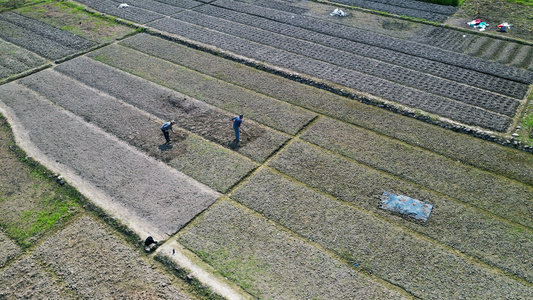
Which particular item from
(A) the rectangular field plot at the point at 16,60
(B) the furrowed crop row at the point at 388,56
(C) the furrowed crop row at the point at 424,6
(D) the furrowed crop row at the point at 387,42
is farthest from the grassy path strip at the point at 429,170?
(C) the furrowed crop row at the point at 424,6

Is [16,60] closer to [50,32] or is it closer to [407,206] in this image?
[50,32]

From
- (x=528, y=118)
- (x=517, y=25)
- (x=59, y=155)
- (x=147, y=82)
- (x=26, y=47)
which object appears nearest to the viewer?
(x=59, y=155)

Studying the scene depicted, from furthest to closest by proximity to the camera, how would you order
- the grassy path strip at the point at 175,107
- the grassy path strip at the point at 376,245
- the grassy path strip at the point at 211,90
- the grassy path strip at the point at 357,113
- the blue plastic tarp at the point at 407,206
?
the grassy path strip at the point at 211,90
the grassy path strip at the point at 175,107
the grassy path strip at the point at 357,113
the blue plastic tarp at the point at 407,206
the grassy path strip at the point at 376,245

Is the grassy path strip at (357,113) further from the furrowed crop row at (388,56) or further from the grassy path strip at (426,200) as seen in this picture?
the furrowed crop row at (388,56)

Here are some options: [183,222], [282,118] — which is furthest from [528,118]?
[183,222]

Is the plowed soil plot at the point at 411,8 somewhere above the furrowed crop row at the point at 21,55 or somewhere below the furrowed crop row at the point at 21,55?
above

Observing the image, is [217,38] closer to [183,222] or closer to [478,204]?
[183,222]
